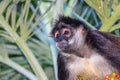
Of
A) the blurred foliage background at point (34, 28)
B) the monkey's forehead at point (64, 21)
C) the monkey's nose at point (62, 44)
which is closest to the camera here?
the monkey's nose at point (62, 44)

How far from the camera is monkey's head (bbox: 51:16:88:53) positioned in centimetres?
294

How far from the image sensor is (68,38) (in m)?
3.01

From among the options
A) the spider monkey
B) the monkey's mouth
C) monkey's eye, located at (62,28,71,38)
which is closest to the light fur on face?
the spider monkey

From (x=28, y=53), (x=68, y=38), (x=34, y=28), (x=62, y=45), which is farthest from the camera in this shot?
(x=34, y=28)

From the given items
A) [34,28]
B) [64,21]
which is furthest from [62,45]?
[34,28]

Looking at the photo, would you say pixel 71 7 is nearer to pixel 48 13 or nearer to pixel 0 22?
pixel 48 13

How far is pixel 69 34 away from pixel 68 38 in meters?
0.04

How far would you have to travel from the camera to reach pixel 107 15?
9.86ft

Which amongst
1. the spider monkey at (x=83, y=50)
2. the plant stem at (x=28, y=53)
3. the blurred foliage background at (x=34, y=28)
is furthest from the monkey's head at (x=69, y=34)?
the plant stem at (x=28, y=53)

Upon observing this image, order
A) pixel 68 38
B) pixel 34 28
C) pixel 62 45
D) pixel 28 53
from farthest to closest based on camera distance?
pixel 34 28 < pixel 28 53 < pixel 68 38 < pixel 62 45

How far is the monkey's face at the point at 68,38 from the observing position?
2922 mm

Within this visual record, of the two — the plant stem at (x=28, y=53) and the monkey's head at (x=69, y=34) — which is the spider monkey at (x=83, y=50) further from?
the plant stem at (x=28, y=53)

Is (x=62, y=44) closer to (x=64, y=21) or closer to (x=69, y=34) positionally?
(x=69, y=34)

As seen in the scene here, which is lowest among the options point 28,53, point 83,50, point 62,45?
point 83,50
